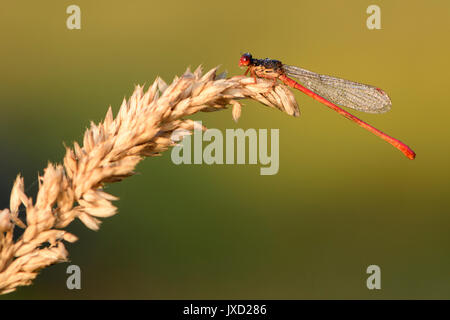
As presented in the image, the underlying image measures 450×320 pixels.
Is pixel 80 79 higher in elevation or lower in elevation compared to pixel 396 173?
higher

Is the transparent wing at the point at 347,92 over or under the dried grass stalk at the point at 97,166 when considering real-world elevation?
over

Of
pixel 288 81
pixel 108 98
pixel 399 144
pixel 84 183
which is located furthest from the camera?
pixel 108 98

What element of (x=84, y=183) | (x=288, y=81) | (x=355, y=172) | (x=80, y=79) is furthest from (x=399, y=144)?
(x=80, y=79)

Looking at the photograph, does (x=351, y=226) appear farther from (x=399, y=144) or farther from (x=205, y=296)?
(x=399, y=144)
